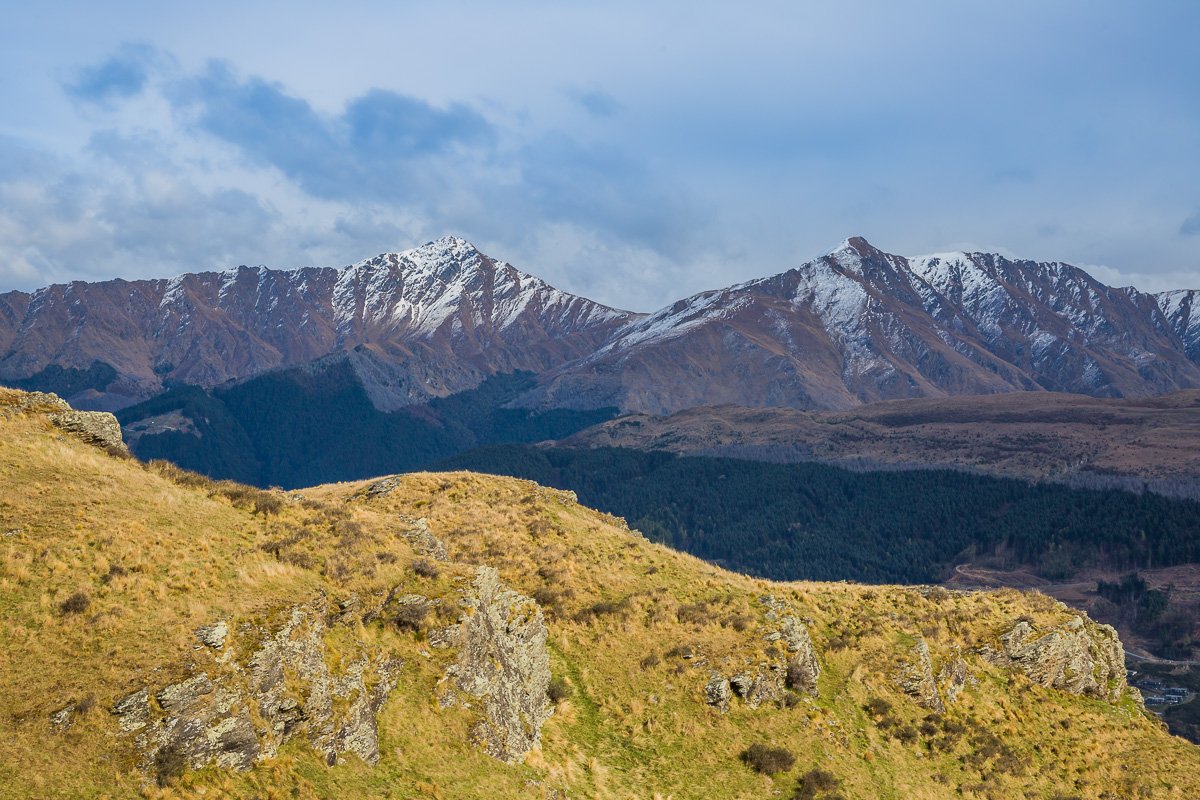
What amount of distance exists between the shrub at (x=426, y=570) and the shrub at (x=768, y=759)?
1714 centimetres

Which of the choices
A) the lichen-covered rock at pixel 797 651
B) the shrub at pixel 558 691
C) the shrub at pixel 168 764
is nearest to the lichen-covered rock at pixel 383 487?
the shrub at pixel 558 691

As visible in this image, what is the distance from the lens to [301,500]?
49.9 meters

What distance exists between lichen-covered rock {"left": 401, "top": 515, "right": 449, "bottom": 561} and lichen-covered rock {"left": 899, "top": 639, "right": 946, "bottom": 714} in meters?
27.8

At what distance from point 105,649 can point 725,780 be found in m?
26.3

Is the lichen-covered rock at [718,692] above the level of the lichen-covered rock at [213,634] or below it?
below

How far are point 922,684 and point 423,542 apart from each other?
30.1m

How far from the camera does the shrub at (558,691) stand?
40.8 m

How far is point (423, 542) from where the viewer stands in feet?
157

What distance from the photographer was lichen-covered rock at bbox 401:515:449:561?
46938 mm

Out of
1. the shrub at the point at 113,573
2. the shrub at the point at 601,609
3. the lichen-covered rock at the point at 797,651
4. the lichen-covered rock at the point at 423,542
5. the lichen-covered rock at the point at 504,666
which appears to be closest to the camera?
the shrub at the point at 113,573

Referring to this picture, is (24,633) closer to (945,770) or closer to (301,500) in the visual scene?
(301,500)

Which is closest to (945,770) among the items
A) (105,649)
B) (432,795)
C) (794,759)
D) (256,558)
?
(794,759)

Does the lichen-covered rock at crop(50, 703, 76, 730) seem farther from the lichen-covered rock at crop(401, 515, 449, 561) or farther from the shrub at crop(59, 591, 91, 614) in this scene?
the lichen-covered rock at crop(401, 515, 449, 561)

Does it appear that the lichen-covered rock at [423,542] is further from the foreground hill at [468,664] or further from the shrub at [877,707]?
the shrub at [877,707]
